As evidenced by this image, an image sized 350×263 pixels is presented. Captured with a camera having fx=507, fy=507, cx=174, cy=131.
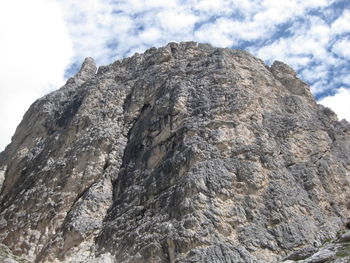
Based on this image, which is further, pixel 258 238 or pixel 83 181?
pixel 83 181

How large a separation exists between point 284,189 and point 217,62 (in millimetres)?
18418

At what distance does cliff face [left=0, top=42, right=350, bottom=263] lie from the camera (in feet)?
125

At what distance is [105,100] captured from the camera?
5722cm

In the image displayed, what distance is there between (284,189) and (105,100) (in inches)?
970

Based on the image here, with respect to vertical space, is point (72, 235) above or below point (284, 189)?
below

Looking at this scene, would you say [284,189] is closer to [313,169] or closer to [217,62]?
[313,169]

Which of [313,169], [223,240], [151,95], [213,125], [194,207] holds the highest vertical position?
[151,95]

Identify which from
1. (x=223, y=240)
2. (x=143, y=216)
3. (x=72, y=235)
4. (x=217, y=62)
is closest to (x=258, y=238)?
(x=223, y=240)

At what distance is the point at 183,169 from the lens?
42250 millimetres

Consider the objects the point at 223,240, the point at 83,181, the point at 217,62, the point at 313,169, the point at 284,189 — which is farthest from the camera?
the point at 217,62

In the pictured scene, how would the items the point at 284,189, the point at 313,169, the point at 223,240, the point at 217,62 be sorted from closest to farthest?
the point at 223,240
the point at 284,189
the point at 313,169
the point at 217,62

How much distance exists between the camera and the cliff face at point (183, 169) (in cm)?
3806

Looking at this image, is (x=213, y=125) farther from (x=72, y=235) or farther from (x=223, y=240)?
(x=72, y=235)

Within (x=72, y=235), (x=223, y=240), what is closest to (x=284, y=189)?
(x=223, y=240)
